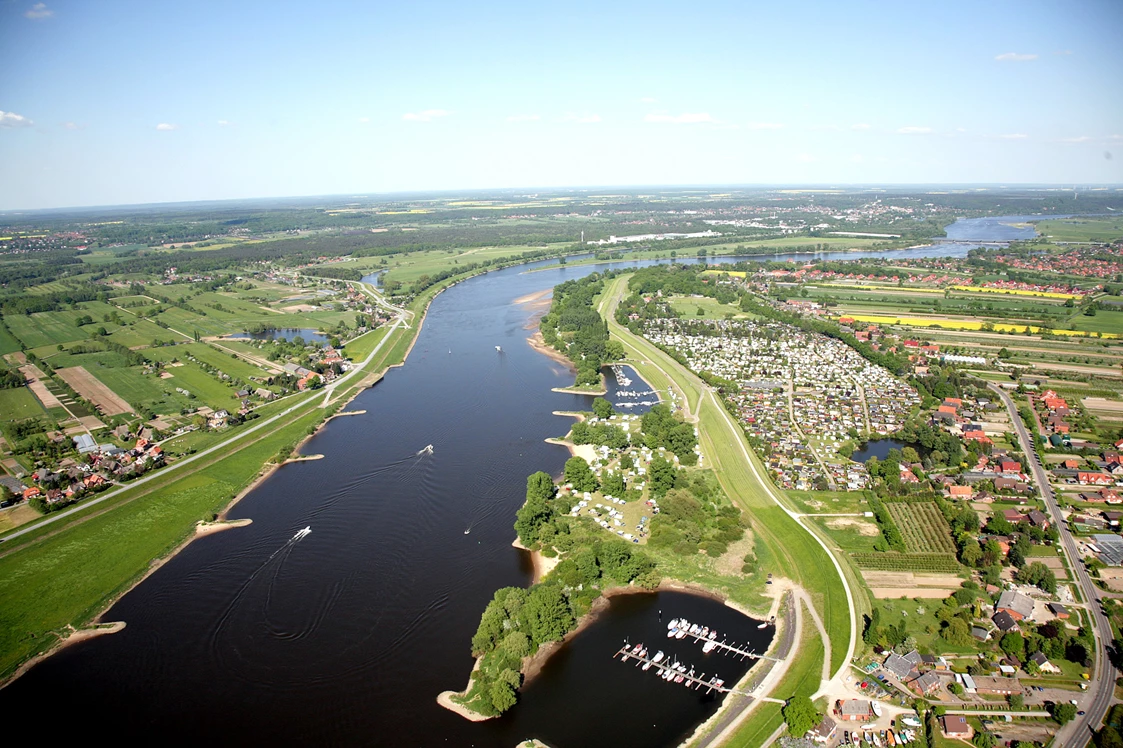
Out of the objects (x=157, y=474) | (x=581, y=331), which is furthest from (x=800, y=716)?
(x=581, y=331)

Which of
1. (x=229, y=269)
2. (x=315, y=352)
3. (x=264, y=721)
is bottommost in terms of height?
(x=264, y=721)

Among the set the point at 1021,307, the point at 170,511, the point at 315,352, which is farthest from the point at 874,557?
the point at 1021,307

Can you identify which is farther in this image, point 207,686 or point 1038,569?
point 1038,569

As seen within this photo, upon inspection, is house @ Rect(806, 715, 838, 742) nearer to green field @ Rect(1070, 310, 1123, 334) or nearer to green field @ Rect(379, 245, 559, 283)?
green field @ Rect(1070, 310, 1123, 334)

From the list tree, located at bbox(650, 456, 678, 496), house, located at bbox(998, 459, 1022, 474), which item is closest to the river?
tree, located at bbox(650, 456, 678, 496)

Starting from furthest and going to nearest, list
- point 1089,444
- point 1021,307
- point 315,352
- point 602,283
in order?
point 602,283
point 1021,307
point 315,352
point 1089,444

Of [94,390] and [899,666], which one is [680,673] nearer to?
[899,666]

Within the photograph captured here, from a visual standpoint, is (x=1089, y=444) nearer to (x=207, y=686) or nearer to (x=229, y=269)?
(x=207, y=686)
